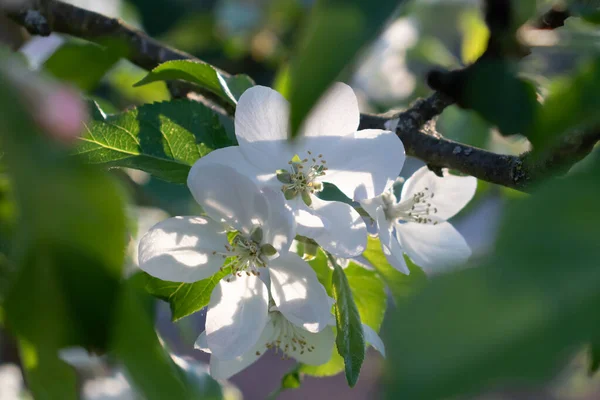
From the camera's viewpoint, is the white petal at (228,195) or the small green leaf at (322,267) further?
the small green leaf at (322,267)

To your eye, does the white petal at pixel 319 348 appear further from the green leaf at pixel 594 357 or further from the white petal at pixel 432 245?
the green leaf at pixel 594 357

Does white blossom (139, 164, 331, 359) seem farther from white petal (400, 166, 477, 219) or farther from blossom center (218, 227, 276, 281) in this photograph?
white petal (400, 166, 477, 219)

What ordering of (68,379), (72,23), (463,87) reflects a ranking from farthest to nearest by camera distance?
(72,23)
(463,87)
(68,379)

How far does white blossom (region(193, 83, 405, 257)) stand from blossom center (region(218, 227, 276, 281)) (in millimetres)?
53

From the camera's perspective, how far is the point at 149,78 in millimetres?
690

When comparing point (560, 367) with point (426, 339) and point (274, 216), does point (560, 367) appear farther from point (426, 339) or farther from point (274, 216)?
point (274, 216)

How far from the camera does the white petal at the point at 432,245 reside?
72 centimetres

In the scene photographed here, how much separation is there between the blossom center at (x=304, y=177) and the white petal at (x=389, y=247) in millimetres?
77

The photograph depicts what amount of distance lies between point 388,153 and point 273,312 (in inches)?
8.8

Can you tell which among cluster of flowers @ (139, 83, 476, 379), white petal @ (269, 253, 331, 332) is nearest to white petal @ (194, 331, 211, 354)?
cluster of flowers @ (139, 83, 476, 379)

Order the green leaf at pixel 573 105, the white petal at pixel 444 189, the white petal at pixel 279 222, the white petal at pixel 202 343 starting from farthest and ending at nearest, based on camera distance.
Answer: the white petal at pixel 444 189
the white petal at pixel 202 343
the white petal at pixel 279 222
the green leaf at pixel 573 105

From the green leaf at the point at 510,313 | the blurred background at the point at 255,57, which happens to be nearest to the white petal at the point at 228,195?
the green leaf at the point at 510,313

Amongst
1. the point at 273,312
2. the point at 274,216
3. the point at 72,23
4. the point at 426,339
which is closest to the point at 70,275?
the point at 426,339

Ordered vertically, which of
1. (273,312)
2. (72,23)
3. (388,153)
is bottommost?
(273,312)
